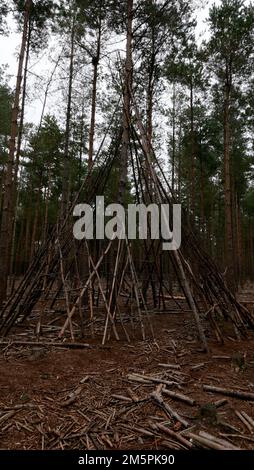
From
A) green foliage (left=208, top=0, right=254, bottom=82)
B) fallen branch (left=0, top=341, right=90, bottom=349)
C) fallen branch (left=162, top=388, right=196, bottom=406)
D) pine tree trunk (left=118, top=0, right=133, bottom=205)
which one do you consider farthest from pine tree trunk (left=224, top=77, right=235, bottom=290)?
fallen branch (left=162, top=388, right=196, bottom=406)

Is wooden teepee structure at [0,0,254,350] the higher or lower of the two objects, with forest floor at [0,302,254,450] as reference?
higher

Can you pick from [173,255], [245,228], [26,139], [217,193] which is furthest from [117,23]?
[245,228]

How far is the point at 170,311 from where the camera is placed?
6.91 meters

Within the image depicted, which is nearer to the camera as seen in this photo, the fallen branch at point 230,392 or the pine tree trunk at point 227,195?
the fallen branch at point 230,392

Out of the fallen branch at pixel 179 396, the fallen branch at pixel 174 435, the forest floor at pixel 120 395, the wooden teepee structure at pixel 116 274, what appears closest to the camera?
the fallen branch at pixel 174 435

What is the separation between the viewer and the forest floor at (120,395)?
7.29 ft

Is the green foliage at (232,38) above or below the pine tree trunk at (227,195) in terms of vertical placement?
above

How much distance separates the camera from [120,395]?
2900mm

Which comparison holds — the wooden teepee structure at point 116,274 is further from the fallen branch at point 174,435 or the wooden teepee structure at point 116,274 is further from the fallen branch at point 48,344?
the fallen branch at point 174,435

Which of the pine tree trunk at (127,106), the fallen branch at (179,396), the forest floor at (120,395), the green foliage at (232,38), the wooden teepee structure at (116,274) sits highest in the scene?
the green foliage at (232,38)

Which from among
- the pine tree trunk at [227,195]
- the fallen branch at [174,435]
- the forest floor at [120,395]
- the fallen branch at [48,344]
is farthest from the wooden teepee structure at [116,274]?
the pine tree trunk at [227,195]

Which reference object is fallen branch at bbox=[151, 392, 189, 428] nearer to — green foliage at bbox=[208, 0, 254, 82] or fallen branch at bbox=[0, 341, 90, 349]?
fallen branch at bbox=[0, 341, 90, 349]

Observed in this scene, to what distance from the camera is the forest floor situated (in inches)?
87.4

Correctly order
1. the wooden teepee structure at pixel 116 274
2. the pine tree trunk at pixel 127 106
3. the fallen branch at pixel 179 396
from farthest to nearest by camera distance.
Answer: the pine tree trunk at pixel 127 106, the wooden teepee structure at pixel 116 274, the fallen branch at pixel 179 396
